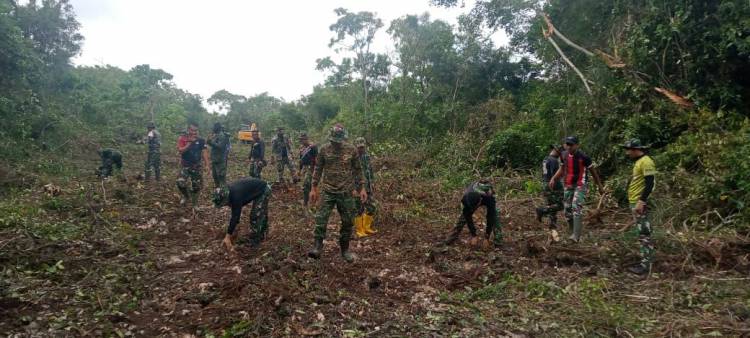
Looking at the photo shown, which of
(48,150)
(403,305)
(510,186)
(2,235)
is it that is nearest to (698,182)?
(510,186)

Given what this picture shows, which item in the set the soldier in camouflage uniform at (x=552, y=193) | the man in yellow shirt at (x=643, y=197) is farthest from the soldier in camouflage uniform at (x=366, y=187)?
the man in yellow shirt at (x=643, y=197)

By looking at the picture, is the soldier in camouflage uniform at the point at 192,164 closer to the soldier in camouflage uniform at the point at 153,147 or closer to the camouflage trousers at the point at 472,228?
the soldier in camouflage uniform at the point at 153,147

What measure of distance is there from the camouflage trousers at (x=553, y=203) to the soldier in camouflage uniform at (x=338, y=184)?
3.17 m

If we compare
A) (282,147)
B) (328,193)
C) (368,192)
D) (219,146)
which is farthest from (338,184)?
(282,147)

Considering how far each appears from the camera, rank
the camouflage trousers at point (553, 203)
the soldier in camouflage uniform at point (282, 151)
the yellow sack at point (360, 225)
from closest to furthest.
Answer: the camouflage trousers at point (553, 203), the yellow sack at point (360, 225), the soldier in camouflage uniform at point (282, 151)

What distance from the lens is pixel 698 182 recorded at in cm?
685

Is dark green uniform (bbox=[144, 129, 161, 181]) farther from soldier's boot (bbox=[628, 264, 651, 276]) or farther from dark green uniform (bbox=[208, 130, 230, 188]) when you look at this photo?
soldier's boot (bbox=[628, 264, 651, 276])

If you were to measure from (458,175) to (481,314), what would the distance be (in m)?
8.04

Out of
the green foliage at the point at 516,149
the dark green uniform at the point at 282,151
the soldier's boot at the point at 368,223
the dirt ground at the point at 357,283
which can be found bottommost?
the dirt ground at the point at 357,283

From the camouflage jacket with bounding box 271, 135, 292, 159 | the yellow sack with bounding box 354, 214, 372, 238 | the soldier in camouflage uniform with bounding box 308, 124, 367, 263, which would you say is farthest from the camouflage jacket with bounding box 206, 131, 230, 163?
the soldier in camouflage uniform with bounding box 308, 124, 367, 263

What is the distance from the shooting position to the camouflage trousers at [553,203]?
704 centimetres

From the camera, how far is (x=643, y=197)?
5.04 meters

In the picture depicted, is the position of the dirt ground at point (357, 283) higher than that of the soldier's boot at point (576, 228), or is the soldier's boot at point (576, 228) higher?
the soldier's boot at point (576, 228)

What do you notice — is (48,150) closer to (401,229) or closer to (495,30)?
(401,229)
